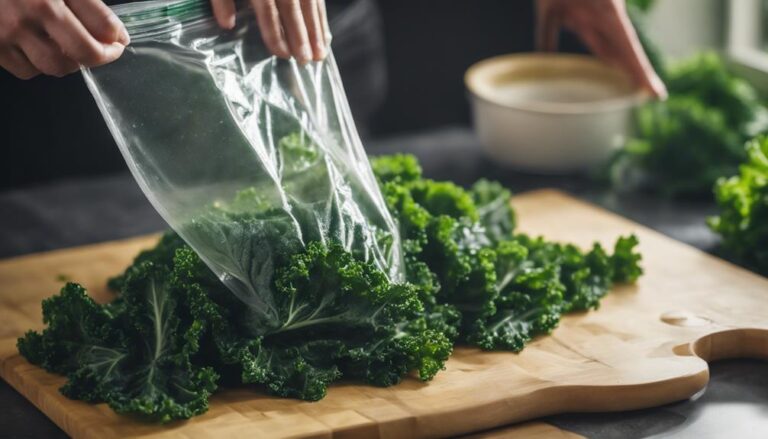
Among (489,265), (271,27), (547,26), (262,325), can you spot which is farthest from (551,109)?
(262,325)

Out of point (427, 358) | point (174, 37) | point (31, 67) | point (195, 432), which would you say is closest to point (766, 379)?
point (427, 358)

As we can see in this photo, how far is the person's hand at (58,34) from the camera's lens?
5.08 feet

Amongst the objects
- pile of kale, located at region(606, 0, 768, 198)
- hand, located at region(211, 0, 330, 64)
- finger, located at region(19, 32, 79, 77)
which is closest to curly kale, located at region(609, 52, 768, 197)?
pile of kale, located at region(606, 0, 768, 198)

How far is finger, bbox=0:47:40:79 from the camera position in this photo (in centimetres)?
162

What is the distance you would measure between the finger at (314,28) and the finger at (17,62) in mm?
451

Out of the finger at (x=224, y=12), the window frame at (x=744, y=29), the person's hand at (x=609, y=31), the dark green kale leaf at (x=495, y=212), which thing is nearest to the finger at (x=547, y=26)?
the person's hand at (x=609, y=31)

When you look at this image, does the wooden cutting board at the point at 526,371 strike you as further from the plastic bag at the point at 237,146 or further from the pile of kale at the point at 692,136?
the pile of kale at the point at 692,136

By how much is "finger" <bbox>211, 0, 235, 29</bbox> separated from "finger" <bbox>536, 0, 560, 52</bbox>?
111 centimetres

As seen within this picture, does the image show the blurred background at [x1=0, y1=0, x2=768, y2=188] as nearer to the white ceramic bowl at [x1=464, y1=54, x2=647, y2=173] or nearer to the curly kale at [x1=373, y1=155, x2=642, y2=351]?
the white ceramic bowl at [x1=464, y1=54, x2=647, y2=173]

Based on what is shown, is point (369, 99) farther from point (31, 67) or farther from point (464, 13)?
point (31, 67)

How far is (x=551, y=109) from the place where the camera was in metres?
2.56

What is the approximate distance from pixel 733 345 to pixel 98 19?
1.15 meters

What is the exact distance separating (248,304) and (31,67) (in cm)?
49

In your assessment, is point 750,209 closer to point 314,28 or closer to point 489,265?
point 489,265
